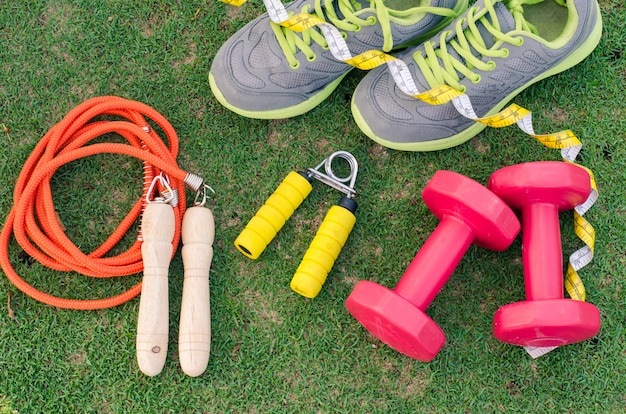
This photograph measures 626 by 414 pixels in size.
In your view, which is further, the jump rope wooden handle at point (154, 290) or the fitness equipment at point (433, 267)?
the jump rope wooden handle at point (154, 290)

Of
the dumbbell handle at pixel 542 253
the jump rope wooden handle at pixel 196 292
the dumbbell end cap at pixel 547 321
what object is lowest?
the jump rope wooden handle at pixel 196 292

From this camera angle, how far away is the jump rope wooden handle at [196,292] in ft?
6.66

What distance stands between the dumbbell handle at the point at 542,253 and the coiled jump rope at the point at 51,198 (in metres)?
1.11

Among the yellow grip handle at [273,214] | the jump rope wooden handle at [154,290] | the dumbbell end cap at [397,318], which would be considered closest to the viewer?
the dumbbell end cap at [397,318]

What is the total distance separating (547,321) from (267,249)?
96 cm

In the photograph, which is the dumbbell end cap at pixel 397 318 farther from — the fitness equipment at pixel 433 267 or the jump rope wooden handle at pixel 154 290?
the jump rope wooden handle at pixel 154 290

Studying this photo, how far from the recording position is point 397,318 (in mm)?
1881

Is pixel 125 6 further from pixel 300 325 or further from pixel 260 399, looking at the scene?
pixel 260 399

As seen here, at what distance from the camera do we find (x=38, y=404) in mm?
2111

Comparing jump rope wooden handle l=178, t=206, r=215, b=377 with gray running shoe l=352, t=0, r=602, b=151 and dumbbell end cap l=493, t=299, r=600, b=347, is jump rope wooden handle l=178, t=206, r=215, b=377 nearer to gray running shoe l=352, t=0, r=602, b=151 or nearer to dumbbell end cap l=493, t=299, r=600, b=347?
gray running shoe l=352, t=0, r=602, b=151

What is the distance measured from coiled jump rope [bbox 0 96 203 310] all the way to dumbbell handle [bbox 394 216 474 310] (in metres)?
0.78

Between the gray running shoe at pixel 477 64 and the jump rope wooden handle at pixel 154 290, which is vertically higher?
the gray running shoe at pixel 477 64

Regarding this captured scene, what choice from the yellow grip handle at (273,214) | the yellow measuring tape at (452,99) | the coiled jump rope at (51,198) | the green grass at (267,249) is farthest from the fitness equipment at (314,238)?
the yellow measuring tape at (452,99)

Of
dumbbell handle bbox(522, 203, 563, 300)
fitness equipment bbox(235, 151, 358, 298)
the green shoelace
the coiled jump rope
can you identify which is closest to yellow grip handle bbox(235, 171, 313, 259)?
fitness equipment bbox(235, 151, 358, 298)
